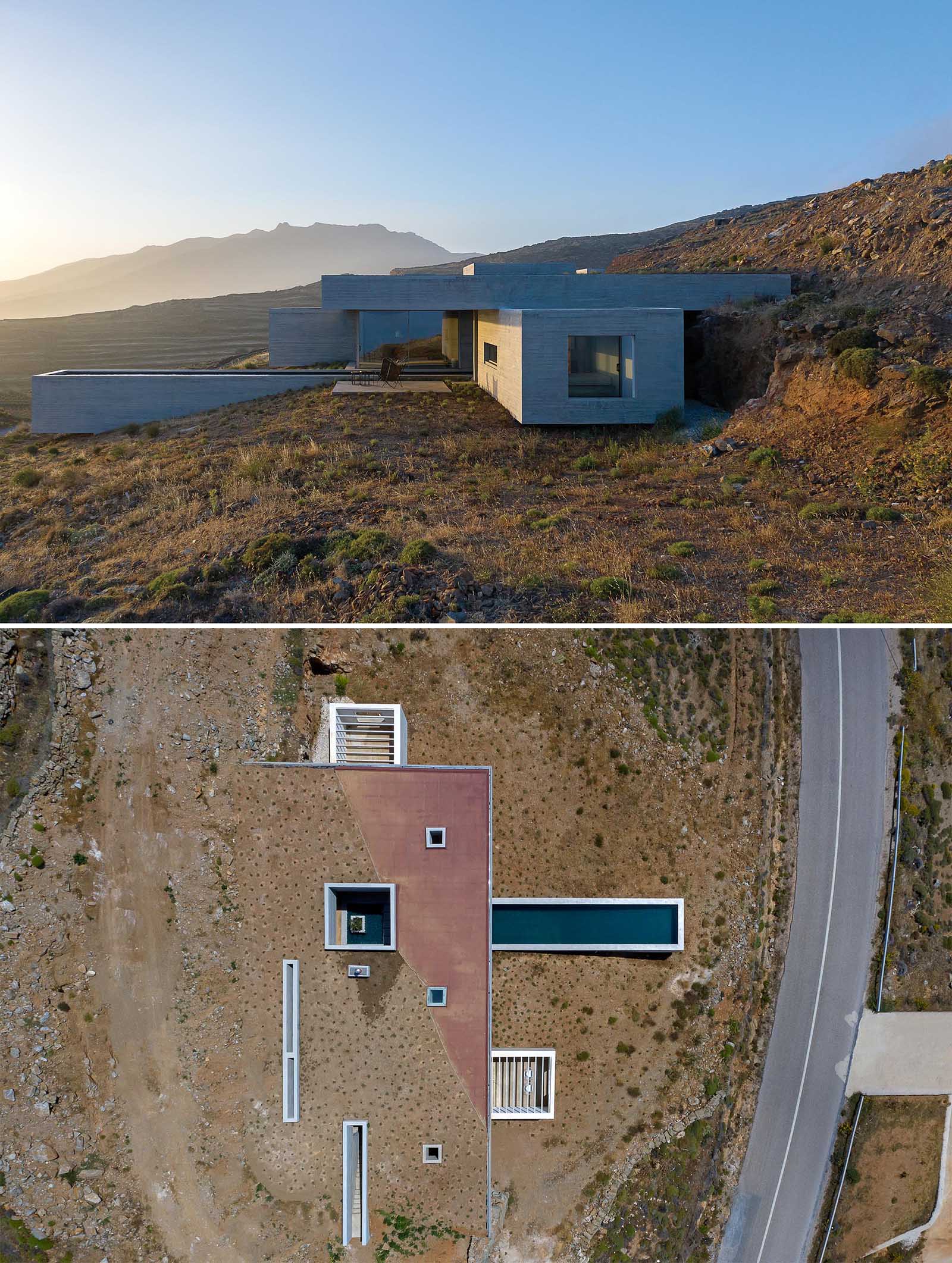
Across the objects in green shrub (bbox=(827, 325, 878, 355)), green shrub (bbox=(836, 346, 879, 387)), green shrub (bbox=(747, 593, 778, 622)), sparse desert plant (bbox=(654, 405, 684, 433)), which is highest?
green shrub (bbox=(827, 325, 878, 355))

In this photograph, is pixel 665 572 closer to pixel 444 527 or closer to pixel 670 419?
pixel 444 527

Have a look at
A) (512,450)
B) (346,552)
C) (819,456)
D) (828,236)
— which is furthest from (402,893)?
(828,236)

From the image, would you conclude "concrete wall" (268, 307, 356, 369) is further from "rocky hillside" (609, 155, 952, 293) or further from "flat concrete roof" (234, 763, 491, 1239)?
"flat concrete roof" (234, 763, 491, 1239)

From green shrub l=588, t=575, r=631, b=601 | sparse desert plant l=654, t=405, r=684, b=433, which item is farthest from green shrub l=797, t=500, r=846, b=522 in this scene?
sparse desert plant l=654, t=405, r=684, b=433

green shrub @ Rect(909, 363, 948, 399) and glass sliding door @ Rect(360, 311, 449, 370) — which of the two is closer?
green shrub @ Rect(909, 363, 948, 399)

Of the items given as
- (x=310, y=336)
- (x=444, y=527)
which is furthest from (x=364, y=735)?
(x=310, y=336)

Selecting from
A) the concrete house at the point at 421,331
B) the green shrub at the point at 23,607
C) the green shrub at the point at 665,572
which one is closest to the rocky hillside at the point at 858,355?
the concrete house at the point at 421,331

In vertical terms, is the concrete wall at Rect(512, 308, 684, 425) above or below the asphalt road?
above
